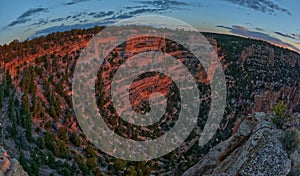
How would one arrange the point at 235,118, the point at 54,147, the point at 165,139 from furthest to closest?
the point at 235,118
the point at 165,139
the point at 54,147

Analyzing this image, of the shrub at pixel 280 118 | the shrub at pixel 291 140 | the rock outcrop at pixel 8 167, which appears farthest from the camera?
the shrub at pixel 280 118

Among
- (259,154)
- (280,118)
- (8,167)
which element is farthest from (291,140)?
(8,167)

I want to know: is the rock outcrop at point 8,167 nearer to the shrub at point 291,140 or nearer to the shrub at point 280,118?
the shrub at point 291,140

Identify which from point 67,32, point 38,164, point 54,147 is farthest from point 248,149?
point 67,32

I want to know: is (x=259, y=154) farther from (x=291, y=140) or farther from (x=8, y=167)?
(x=8, y=167)

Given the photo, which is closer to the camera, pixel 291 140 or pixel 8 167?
pixel 291 140

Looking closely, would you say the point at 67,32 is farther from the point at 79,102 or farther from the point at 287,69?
the point at 287,69

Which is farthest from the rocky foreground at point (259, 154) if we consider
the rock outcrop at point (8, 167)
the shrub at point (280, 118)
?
the rock outcrop at point (8, 167)
